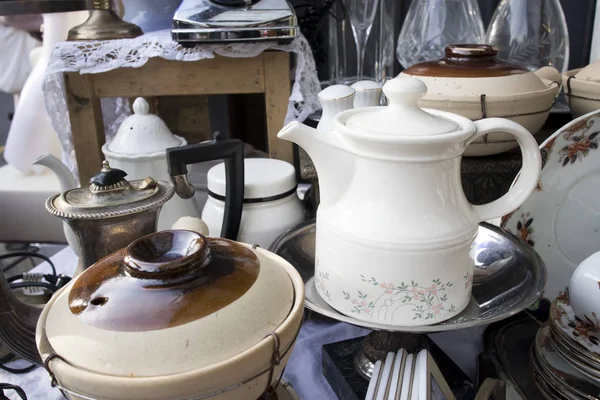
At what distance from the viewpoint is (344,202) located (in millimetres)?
453

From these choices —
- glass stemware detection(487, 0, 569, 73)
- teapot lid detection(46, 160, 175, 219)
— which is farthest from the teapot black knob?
glass stemware detection(487, 0, 569, 73)

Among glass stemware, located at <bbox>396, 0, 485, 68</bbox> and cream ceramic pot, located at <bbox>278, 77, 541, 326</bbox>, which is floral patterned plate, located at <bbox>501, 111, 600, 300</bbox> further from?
glass stemware, located at <bbox>396, 0, 485, 68</bbox>

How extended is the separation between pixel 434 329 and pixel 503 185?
309 mm

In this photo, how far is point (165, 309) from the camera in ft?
1.02

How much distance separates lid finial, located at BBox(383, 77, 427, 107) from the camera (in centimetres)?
42

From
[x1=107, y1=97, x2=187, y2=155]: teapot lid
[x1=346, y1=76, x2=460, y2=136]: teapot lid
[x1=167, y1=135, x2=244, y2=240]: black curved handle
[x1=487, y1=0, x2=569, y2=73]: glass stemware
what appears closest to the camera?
[x1=346, y1=76, x2=460, y2=136]: teapot lid

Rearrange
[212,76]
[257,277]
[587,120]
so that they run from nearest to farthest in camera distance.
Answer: [257,277], [587,120], [212,76]

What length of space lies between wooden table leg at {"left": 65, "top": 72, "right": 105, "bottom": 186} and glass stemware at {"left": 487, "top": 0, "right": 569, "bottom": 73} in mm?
711

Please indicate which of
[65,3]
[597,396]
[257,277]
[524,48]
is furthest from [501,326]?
[65,3]

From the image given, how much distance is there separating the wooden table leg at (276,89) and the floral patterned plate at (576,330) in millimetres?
485

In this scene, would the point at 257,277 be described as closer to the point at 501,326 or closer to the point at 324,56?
the point at 501,326

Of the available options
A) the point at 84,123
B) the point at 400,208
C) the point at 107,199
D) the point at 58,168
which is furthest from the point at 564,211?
the point at 84,123

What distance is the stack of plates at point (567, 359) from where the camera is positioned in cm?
43

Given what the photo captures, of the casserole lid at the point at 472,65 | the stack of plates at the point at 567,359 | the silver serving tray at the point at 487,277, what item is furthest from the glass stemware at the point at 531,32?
the stack of plates at the point at 567,359
